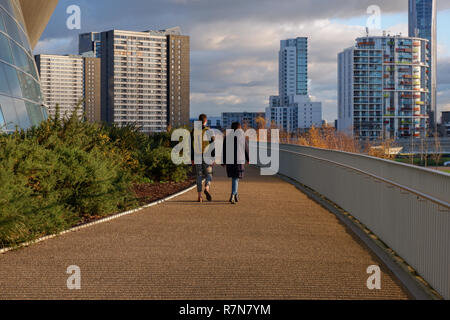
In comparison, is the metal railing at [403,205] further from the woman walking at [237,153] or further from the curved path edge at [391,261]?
the woman walking at [237,153]

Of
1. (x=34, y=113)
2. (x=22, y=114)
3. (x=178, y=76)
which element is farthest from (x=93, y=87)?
(x=22, y=114)

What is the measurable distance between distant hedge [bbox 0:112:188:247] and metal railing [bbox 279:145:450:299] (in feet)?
14.6

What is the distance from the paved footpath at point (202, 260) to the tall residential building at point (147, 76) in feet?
545

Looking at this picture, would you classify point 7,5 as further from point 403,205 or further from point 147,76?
point 147,76

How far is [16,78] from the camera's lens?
1800 cm

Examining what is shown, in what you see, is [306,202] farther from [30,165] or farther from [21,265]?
[21,265]

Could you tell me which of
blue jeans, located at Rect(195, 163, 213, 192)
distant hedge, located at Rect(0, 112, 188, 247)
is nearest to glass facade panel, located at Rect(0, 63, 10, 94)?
distant hedge, located at Rect(0, 112, 188, 247)

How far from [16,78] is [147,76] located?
539 ft

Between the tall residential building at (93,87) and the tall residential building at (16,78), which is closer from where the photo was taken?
the tall residential building at (16,78)

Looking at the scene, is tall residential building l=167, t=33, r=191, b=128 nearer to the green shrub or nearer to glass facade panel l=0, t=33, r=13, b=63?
glass facade panel l=0, t=33, r=13, b=63

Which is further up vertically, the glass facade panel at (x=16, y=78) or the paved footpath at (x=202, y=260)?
the glass facade panel at (x=16, y=78)

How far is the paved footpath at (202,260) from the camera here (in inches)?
224

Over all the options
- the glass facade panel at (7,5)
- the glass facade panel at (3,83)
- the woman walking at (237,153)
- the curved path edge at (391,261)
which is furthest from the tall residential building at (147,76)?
the curved path edge at (391,261)
